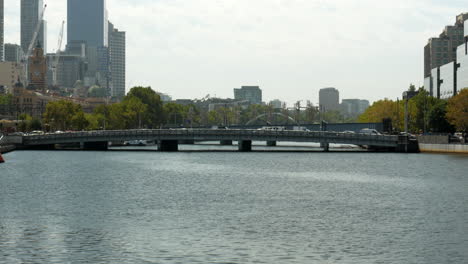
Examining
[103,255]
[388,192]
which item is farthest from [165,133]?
[103,255]

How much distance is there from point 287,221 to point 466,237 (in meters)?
12.2

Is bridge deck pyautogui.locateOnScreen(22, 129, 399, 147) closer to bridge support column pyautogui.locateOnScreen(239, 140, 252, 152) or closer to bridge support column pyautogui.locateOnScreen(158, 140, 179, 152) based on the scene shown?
bridge support column pyautogui.locateOnScreen(158, 140, 179, 152)

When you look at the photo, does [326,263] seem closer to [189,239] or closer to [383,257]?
[383,257]

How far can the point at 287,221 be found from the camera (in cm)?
5441

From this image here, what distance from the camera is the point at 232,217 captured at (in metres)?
56.6

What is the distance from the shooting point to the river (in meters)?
41.8

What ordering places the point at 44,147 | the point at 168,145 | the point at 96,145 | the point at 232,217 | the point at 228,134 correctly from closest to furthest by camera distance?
1. the point at 232,217
2. the point at 228,134
3. the point at 168,145
4. the point at 96,145
5. the point at 44,147

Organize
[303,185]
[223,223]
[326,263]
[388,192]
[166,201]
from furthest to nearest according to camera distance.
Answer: [303,185] < [388,192] < [166,201] < [223,223] < [326,263]

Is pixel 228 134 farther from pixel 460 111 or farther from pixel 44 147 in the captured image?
pixel 44 147

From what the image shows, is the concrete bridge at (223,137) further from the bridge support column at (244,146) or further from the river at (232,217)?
the river at (232,217)

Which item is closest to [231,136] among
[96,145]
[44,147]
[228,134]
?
[228,134]

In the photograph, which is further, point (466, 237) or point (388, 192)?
point (388, 192)

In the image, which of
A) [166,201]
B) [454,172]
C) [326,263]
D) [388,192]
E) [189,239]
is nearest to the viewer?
[326,263]

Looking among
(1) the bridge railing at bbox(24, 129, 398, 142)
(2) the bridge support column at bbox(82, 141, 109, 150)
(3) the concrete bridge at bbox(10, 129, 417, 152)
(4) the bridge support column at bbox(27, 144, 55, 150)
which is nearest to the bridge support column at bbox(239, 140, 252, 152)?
(3) the concrete bridge at bbox(10, 129, 417, 152)
